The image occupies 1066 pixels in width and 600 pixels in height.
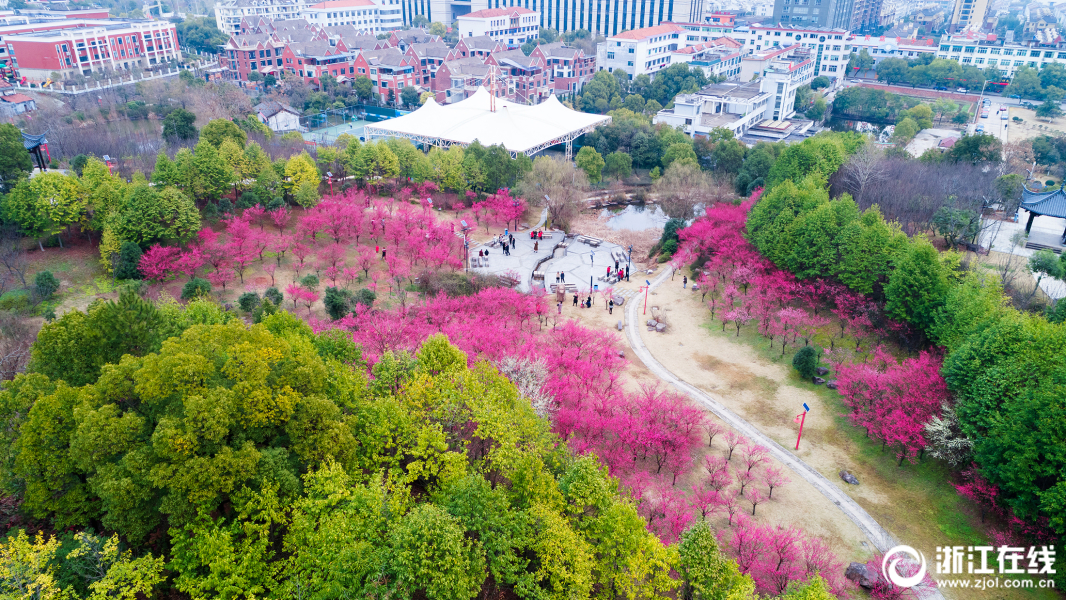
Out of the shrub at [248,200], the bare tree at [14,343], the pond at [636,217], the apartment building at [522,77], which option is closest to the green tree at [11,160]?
the shrub at [248,200]

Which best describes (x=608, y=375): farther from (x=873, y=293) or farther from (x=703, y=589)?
(x=873, y=293)

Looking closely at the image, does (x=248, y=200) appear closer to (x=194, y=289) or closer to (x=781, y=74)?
(x=194, y=289)

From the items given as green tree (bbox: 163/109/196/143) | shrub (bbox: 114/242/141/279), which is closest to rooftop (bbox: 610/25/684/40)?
green tree (bbox: 163/109/196/143)

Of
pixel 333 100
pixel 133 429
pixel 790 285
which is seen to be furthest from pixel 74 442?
pixel 333 100

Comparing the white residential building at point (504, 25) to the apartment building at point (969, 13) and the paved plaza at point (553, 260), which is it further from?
the apartment building at point (969, 13)

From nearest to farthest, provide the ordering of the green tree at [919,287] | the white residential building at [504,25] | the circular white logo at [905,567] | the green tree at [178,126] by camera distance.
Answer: the circular white logo at [905,567] → the green tree at [919,287] → the green tree at [178,126] → the white residential building at [504,25]

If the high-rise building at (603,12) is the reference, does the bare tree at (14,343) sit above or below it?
below
